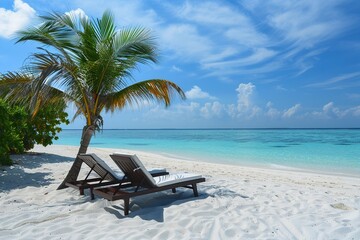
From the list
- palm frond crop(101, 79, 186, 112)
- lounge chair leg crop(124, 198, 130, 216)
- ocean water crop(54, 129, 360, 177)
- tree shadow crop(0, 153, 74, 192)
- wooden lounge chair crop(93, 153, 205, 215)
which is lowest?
ocean water crop(54, 129, 360, 177)

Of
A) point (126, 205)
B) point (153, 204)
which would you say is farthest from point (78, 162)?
point (126, 205)

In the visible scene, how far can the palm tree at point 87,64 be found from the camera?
5902mm

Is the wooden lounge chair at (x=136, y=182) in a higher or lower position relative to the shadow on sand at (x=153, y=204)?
higher

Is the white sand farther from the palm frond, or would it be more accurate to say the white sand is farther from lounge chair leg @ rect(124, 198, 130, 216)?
the palm frond

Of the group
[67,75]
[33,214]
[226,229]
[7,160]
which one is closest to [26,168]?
[7,160]

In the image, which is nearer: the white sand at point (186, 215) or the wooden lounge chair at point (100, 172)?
the white sand at point (186, 215)

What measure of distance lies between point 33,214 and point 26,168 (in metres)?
4.96

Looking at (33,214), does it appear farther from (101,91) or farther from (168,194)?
(101,91)

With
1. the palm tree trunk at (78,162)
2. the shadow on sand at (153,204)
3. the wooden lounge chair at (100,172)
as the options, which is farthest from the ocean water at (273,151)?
the shadow on sand at (153,204)

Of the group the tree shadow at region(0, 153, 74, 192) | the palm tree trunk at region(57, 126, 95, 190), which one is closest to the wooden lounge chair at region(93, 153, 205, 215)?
the palm tree trunk at region(57, 126, 95, 190)

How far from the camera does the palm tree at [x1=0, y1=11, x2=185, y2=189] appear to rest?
5902 mm

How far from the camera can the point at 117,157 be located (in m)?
4.78

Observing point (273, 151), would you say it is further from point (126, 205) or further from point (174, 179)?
point (126, 205)

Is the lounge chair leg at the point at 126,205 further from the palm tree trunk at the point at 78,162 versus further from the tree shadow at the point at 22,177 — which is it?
the tree shadow at the point at 22,177
